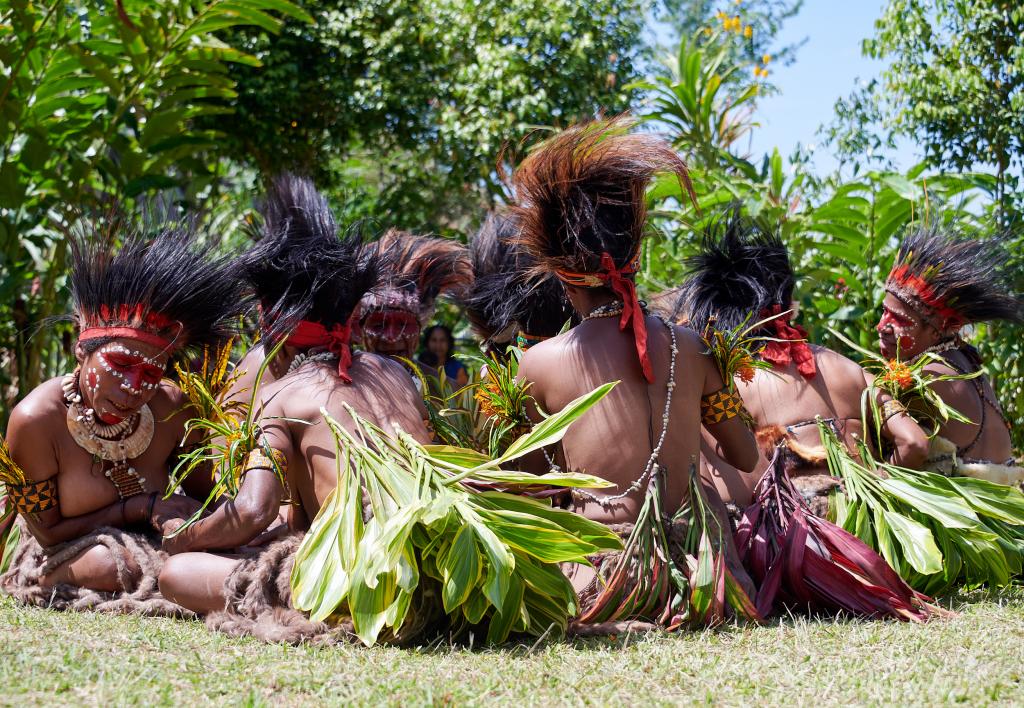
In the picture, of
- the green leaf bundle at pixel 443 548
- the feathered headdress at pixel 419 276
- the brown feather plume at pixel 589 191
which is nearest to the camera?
the green leaf bundle at pixel 443 548

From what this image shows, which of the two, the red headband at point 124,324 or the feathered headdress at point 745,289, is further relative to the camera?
the feathered headdress at point 745,289

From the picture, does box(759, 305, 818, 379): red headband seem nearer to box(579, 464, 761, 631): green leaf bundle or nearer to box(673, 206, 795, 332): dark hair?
box(673, 206, 795, 332): dark hair

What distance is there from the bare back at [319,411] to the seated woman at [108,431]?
0.47 meters

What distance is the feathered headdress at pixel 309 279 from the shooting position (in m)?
3.84

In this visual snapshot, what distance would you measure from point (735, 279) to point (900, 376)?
842 millimetres

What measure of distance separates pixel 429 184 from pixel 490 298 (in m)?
6.56

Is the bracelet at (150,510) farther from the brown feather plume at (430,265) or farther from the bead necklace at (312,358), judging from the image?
the brown feather plume at (430,265)

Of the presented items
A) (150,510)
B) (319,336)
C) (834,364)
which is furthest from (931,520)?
(150,510)

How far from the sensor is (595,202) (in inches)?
134

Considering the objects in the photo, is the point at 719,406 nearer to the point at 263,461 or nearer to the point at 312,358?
the point at 312,358

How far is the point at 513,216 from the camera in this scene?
144 inches

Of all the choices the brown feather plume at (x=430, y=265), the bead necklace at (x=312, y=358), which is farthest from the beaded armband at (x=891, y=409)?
the bead necklace at (x=312, y=358)

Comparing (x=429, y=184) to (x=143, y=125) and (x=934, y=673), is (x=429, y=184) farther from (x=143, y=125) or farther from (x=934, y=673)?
(x=934, y=673)

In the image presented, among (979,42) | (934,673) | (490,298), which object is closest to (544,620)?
(934,673)
